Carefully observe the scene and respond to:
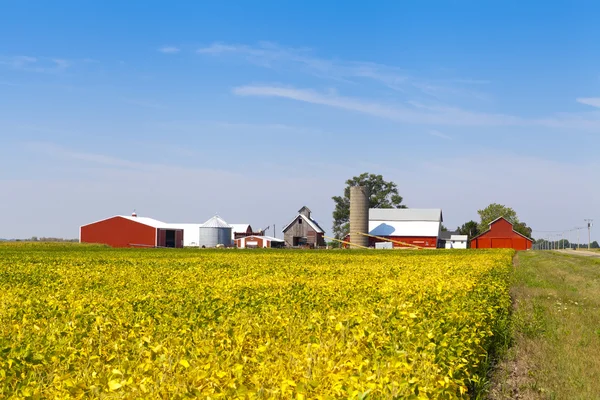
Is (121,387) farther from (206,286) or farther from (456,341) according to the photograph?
(206,286)

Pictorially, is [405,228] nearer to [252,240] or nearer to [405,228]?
[405,228]

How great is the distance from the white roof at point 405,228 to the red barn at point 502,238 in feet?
30.1

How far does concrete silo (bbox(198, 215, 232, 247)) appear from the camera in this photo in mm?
105125

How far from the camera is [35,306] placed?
11.2m

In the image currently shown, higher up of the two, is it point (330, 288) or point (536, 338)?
point (330, 288)

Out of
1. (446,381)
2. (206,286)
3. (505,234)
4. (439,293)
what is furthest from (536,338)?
(505,234)

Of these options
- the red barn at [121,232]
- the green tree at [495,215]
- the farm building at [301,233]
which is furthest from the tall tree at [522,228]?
the red barn at [121,232]

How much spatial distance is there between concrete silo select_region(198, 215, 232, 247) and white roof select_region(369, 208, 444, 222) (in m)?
26.5

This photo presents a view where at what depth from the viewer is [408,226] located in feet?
372

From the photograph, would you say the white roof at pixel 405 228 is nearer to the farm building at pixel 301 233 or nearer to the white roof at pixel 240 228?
the farm building at pixel 301 233

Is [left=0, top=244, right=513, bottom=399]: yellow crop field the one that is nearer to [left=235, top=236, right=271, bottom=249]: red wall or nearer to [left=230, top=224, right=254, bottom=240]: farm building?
[left=235, top=236, right=271, bottom=249]: red wall

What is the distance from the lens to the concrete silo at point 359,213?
105 meters

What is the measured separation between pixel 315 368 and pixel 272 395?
85cm

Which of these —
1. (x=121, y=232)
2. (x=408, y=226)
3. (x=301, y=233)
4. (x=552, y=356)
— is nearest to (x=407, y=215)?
(x=408, y=226)
